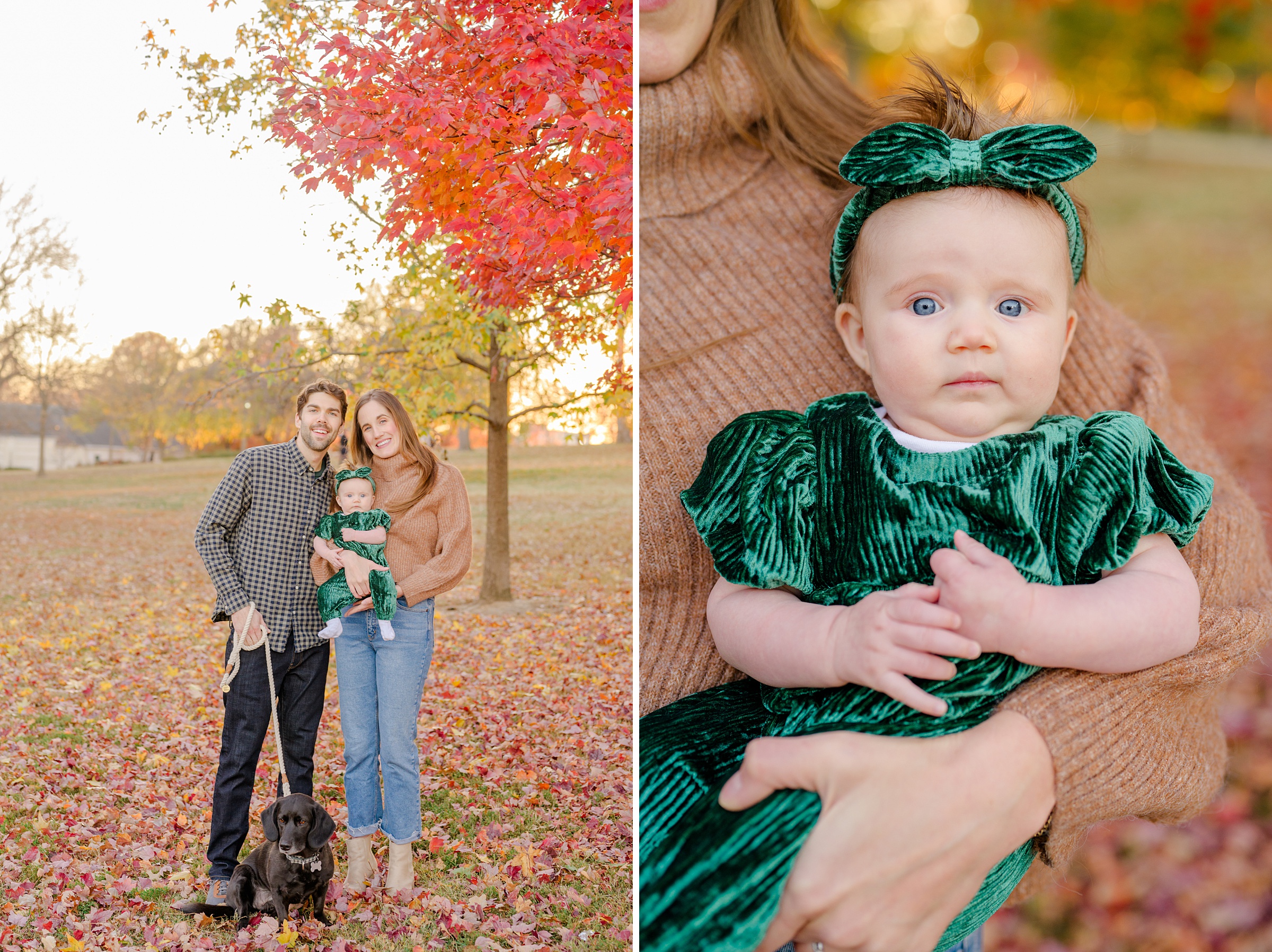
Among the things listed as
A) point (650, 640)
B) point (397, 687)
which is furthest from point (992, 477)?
point (397, 687)

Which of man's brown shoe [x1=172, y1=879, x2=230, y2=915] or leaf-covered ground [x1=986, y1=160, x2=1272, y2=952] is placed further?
leaf-covered ground [x1=986, y1=160, x2=1272, y2=952]

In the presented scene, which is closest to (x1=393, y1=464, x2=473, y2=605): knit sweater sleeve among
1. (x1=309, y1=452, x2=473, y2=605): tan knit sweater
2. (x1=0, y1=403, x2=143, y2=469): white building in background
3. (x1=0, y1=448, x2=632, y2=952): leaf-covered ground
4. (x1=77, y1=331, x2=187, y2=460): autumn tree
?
(x1=309, y1=452, x2=473, y2=605): tan knit sweater

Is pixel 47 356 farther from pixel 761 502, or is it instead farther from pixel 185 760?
pixel 761 502

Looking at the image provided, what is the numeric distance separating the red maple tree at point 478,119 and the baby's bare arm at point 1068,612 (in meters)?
1.14

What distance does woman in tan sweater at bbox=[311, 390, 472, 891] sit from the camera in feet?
6.33

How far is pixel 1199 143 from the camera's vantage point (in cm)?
457

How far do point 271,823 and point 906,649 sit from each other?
1.41 metres

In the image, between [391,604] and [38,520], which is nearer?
[391,604]

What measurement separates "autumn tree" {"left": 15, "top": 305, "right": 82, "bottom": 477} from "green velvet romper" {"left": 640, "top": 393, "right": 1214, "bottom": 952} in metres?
1.67

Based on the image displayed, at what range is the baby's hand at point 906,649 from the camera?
1228 mm

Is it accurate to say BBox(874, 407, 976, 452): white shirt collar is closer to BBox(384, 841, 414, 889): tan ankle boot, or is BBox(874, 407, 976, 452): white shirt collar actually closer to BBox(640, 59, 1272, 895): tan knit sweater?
BBox(640, 59, 1272, 895): tan knit sweater

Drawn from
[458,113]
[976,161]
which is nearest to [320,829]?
[458,113]

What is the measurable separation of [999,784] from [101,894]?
188 cm

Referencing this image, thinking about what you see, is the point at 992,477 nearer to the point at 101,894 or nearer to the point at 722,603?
the point at 722,603
